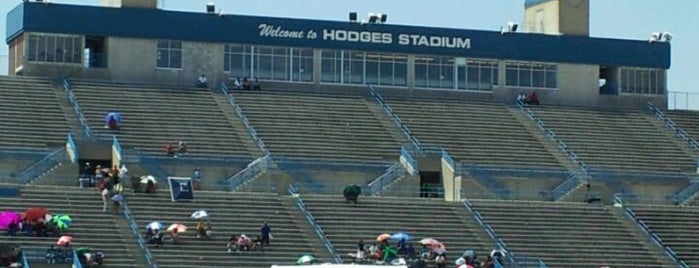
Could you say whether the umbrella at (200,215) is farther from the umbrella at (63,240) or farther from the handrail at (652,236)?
the handrail at (652,236)

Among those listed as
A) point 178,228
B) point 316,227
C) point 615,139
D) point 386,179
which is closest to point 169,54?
point 386,179

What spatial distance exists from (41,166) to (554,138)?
2420 centimetres

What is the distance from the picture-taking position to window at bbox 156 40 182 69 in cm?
9456

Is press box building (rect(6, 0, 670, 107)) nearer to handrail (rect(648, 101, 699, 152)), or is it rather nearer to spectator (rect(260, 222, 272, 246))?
handrail (rect(648, 101, 699, 152))

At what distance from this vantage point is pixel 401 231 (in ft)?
264

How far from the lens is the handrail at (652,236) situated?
8350 centimetres

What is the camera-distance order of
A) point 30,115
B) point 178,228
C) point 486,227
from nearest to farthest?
point 178,228 → point 486,227 → point 30,115

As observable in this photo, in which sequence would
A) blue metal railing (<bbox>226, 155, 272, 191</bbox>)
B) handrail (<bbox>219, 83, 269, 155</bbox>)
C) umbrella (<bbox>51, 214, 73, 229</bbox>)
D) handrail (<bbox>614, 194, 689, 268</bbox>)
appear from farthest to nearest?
1. handrail (<bbox>219, 83, 269, 155</bbox>)
2. blue metal railing (<bbox>226, 155, 272, 191</bbox>)
3. handrail (<bbox>614, 194, 689, 268</bbox>)
4. umbrella (<bbox>51, 214, 73, 229</bbox>)

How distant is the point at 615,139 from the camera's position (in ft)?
316

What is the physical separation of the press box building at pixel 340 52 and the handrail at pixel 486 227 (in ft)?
48.3

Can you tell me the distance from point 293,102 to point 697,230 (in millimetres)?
18330

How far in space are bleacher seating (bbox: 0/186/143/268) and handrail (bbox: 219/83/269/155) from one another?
10588mm

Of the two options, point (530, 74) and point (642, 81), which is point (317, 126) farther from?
point (642, 81)

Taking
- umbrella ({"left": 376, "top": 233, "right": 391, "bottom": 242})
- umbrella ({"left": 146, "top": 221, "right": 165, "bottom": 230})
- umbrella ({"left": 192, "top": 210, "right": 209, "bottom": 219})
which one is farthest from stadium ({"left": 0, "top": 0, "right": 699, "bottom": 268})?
umbrella ({"left": 192, "top": 210, "right": 209, "bottom": 219})
